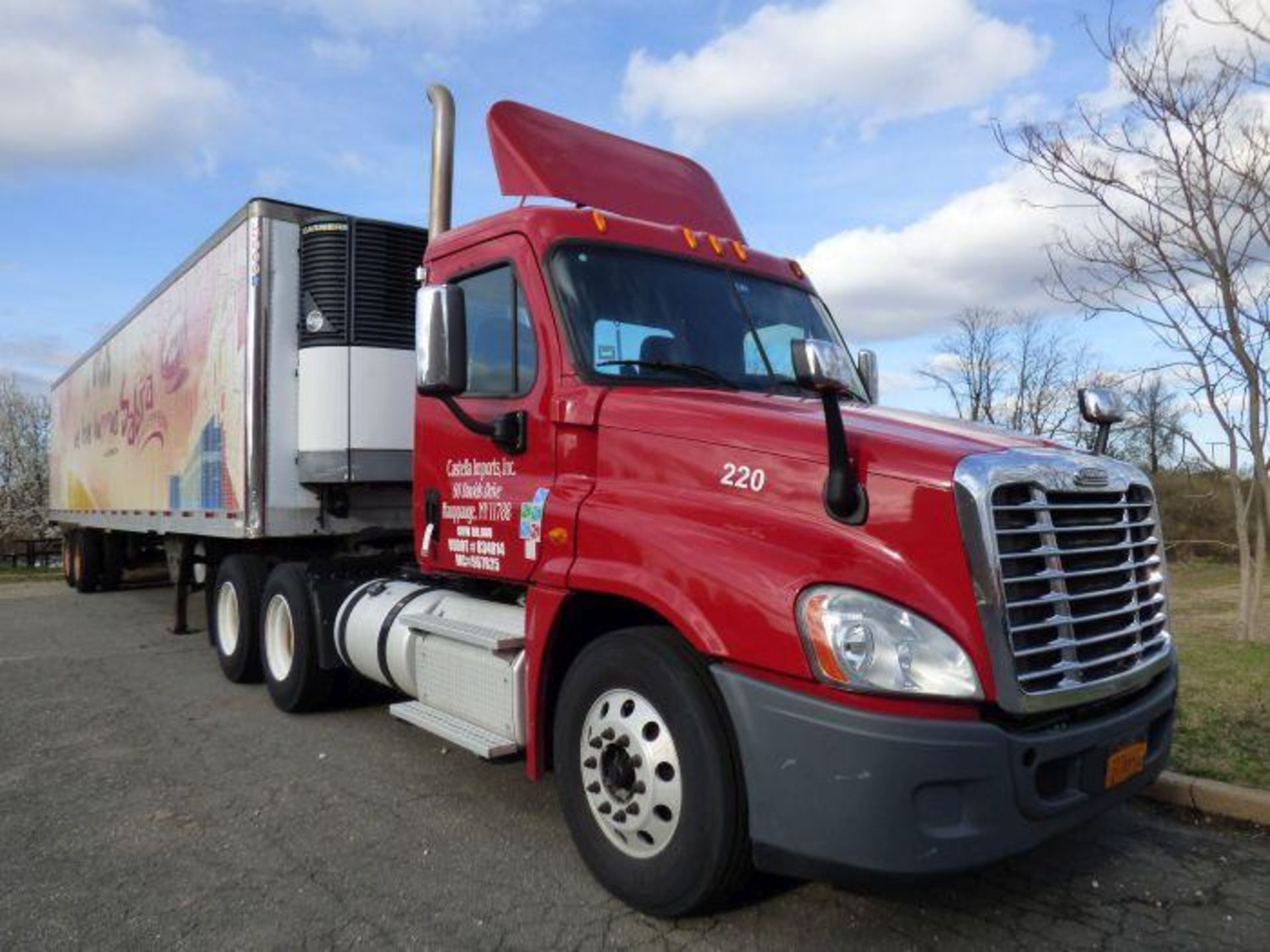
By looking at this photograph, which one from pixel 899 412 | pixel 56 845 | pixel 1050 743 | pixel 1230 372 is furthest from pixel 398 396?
pixel 1230 372

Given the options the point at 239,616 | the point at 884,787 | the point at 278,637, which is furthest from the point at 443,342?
the point at 239,616

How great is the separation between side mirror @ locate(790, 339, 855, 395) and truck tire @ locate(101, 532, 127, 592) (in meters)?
14.2

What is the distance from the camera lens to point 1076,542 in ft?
10.7

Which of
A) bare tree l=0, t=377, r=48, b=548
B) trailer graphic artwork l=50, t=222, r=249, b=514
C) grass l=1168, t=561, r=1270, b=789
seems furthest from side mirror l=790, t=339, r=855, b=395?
bare tree l=0, t=377, r=48, b=548

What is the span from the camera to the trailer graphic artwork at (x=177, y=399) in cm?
696

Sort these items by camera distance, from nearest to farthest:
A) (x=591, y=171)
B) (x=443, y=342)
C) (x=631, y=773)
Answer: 1. (x=631, y=773)
2. (x=443, y=342)
3. (x=591, y=171)

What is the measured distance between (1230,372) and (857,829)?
5968 millimetres

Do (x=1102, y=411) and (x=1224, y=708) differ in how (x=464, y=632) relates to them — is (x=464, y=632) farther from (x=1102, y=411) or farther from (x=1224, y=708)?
(x=1224, y=708)

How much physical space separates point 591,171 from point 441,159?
1403mm

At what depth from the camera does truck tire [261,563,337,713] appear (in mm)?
6352

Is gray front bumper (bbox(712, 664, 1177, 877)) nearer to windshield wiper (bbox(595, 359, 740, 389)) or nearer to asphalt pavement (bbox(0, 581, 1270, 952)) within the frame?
asphalt pavement (bbox(0, 581, 1270, 952))

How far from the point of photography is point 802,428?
3.31 metres

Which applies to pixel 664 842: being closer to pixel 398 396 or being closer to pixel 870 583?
pixel 870 583

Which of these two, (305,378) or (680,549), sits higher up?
(305,378)
